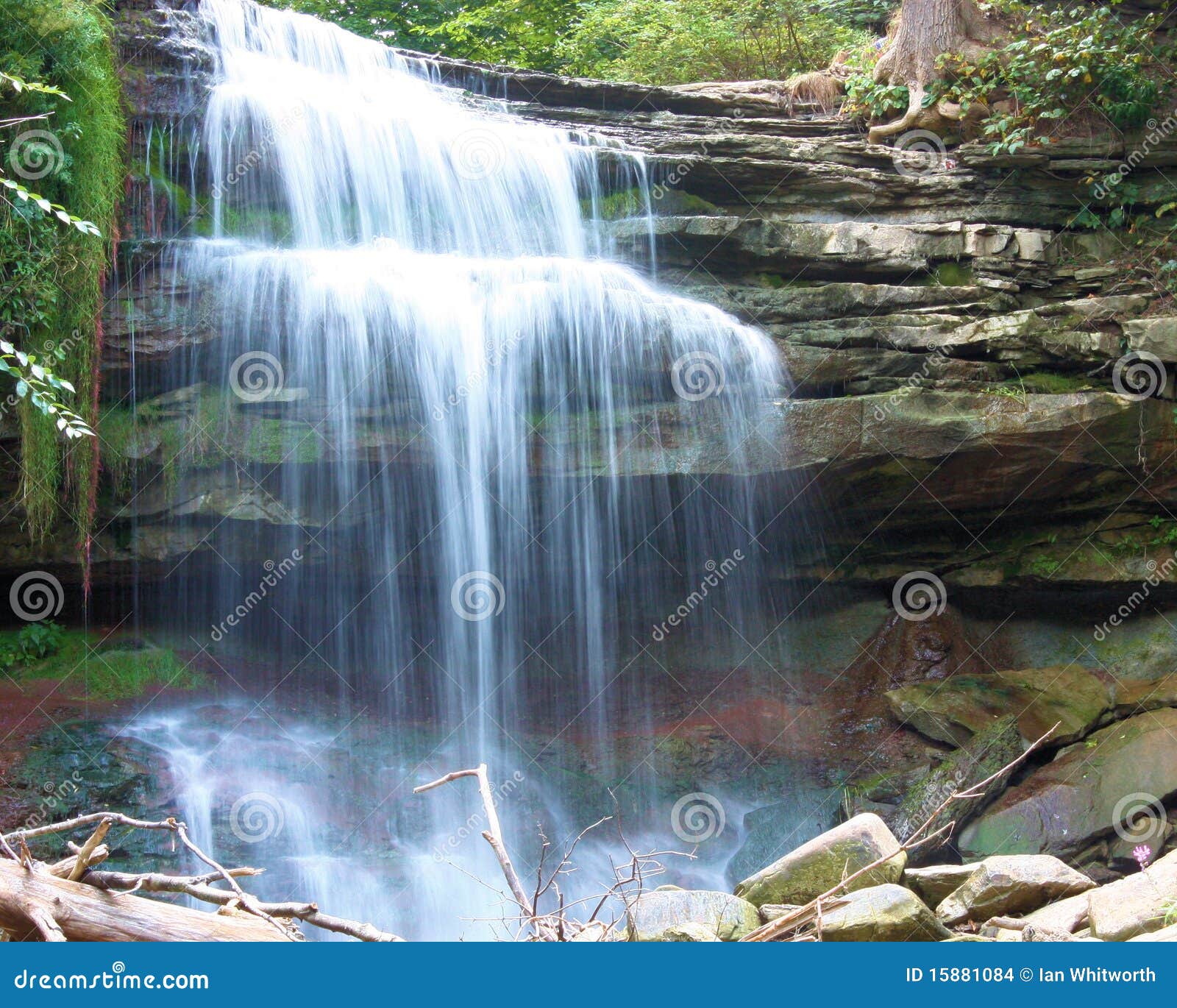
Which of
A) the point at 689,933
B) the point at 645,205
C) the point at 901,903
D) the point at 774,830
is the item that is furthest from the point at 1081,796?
the point at 645,205

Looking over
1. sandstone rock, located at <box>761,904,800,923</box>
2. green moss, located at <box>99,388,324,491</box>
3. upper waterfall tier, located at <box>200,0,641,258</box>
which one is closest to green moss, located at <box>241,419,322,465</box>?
green moss, located at <box>99,388,324,491</box>

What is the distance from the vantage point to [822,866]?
636 cm

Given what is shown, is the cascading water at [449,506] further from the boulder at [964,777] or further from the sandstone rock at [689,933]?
the sandstone rock at [689,933]

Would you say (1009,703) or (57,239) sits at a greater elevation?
(57,239)

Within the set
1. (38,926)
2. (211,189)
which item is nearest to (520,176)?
(211,189)

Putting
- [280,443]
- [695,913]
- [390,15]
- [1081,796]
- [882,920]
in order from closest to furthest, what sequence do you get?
1. [882,920]
2. [695,913]
3. [1081,796]
4. [280,443]
5. [390,15]

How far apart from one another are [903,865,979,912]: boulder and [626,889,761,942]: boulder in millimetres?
1158

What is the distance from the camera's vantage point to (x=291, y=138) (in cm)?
1066

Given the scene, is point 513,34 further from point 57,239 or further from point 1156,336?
point 1156,336

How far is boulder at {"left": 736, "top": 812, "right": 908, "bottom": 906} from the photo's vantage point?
6.30 meters

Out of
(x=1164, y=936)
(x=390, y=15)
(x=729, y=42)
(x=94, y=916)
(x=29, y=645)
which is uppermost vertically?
(x=390, y=15)

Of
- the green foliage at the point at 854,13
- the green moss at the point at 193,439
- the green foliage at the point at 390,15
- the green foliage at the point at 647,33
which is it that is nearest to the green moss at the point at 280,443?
the green moss at the point at 193,439

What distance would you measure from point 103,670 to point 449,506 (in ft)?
10.7

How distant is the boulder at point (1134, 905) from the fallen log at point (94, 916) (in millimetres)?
3755
